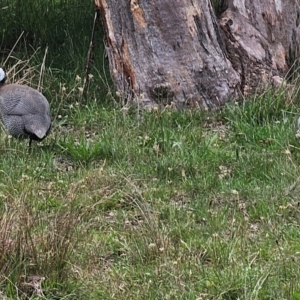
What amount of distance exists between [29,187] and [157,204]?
2.76 feet

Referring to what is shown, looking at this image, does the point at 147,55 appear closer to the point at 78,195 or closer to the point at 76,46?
the point at 76,46

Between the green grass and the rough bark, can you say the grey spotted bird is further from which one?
the rough bark

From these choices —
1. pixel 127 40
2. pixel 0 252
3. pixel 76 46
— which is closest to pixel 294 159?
pixel 127 40

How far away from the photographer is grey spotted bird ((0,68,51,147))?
6918 millimetres

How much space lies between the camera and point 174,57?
25.8 feet

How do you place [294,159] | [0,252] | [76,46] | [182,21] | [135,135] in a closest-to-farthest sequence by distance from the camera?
[0,252] → [294,159] → [135,135] → [182,21] → [76,46]

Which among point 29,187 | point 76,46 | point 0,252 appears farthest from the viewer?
point 76,46

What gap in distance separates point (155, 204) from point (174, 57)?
2.48 m

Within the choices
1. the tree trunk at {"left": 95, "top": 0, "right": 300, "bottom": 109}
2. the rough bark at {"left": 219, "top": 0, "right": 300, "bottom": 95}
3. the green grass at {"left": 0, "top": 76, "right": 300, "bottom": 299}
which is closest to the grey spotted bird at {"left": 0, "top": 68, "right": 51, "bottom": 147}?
the green grass at {"left": 0, "top": 76, "right": 300, "bottom": 299}

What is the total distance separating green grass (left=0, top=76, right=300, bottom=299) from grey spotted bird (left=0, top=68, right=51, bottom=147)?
0.38 feet

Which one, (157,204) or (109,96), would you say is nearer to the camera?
(157,204)

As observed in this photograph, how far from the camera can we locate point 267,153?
655 centimetres

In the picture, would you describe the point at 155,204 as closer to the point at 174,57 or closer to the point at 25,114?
the point at 25,114

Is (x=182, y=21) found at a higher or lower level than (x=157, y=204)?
higher
